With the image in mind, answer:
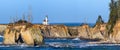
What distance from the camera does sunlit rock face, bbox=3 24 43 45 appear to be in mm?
106869

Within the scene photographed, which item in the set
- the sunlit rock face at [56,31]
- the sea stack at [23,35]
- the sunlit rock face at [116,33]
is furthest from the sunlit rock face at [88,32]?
the sea stack at [23,35]

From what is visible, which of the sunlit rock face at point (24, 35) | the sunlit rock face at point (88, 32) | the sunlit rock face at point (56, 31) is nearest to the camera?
the sunlit rock face at point (24, 35)

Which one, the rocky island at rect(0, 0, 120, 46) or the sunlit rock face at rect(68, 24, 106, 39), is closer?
the rocky island at rect(0, 0, 120, 46)

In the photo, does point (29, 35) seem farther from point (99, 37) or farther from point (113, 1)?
point (99, 37)

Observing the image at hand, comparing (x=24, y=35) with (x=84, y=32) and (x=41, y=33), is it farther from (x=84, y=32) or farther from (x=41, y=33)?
(x=84, y=32)

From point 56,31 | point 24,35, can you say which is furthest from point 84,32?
point 24,35

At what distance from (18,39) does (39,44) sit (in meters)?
5.60

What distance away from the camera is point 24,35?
356 ft

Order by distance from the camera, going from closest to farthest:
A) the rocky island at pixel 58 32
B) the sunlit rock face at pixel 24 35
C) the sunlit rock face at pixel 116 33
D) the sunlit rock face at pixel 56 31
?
1. the sunlit rock face at pixel 24 35
2. the rocky island at pixel 58 32
3. the sunlit rock face at pixel 116 33
4. the sunlit rock face at pixel 56 31

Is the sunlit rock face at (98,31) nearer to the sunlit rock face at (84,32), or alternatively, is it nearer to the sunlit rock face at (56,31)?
the sunlit rock face at (84,32)

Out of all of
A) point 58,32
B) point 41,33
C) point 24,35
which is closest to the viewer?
point 24,35

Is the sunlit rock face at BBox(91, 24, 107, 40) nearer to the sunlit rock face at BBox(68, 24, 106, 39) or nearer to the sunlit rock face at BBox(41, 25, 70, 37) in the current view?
the sunlit rock face at BBox(68, 24, 106, 39)

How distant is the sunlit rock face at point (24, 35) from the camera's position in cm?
10687

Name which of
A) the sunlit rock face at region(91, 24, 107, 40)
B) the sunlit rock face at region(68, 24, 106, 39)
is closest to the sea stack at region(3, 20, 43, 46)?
the sunlit rock face at region(68, 24, 106, 39)
